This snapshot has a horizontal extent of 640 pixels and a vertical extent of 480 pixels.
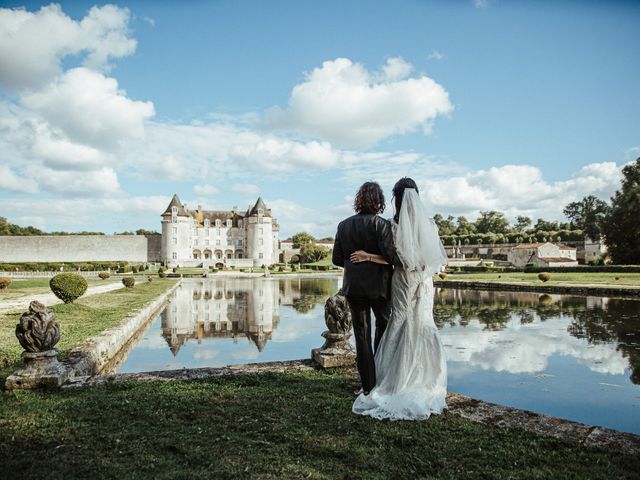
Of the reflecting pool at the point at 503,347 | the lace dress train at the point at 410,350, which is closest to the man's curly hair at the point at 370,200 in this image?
the lace dress train at the point at 410,350

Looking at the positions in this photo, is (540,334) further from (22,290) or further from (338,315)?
(22,290)

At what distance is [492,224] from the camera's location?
89.5m

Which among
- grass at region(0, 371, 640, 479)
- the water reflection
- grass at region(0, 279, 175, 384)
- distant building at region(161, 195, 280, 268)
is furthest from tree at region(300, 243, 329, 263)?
grass at region(0, 371, 640, 479)

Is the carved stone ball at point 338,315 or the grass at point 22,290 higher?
the carved stone ball at point 338,315

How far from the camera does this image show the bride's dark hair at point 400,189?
3.93m

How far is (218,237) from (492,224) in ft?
176

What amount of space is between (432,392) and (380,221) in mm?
1481

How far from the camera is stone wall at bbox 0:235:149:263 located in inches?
2557

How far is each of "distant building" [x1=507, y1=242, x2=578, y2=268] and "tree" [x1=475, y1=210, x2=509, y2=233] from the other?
28058mm

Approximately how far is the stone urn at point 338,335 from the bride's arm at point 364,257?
1.69 m

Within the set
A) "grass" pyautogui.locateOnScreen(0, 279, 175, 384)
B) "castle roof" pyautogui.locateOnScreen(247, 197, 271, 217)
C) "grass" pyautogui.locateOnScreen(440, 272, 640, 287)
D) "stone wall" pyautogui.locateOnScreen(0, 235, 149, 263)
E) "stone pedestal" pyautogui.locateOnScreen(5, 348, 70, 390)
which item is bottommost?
"grass" pyautogui.locateOnScreen(440, 272, 640, 287)

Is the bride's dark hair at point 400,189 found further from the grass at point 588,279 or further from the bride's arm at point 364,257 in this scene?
the grass at point 588,279

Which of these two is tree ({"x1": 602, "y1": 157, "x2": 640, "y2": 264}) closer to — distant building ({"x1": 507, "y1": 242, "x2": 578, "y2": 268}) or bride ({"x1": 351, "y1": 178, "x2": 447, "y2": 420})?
distant building ({"x1": 507, "y1": 242, "x2": 578, "y2": 268})

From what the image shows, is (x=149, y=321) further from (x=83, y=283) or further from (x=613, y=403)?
(x=613, y=403)
